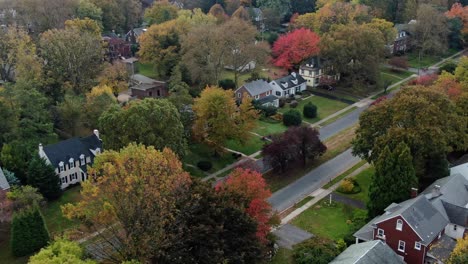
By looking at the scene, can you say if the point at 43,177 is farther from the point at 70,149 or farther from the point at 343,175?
the point at 343,175

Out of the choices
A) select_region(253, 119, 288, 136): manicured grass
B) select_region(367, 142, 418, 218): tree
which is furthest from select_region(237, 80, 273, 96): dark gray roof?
select_region(367, 142, 418, 218): tree

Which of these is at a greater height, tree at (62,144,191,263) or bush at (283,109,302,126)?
tree at (62,144,191,263)

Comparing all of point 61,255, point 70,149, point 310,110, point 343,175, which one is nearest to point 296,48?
point 310,110

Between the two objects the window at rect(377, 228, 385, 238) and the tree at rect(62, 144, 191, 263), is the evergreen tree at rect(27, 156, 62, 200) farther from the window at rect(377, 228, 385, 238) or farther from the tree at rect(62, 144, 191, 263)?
the window at rect(377, 228, 385, 238)

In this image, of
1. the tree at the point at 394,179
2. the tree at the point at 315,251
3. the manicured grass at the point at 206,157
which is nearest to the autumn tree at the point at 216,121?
the manicured grass at the point at 206,157

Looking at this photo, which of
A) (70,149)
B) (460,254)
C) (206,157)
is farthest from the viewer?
(206,157)

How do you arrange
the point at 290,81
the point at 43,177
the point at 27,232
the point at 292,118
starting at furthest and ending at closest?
the point at 290,81 < the point at 292,118 < the point at 43,177 < the point at 27,232

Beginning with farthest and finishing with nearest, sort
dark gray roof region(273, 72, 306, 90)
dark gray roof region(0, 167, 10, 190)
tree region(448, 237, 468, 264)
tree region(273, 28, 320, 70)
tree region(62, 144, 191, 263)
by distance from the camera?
tree region(273, 28, 320, 70) → dark gray roof region(273, 72, 306, 90) → dark gray roof region(0, 167, 10, 190) → tree region(62, 144, 191, 263) → tree region(448, 237, 468, 264)
